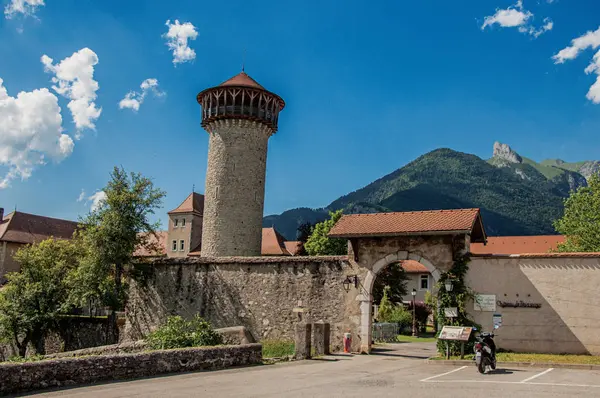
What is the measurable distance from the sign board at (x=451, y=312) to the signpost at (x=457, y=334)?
4.16 feet

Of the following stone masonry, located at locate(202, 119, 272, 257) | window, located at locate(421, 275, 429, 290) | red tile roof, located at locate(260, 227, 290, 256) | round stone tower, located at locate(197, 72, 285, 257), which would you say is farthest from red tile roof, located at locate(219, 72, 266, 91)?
window, located at locate(421, 275, 429, 290)

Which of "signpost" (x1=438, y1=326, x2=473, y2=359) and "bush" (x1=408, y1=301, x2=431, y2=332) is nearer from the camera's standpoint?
"signpost" (x1=438, y1=326, x2=473, y2=359)

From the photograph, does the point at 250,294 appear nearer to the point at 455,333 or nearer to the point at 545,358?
the point at 455,333

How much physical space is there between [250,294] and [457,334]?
35.0 feet

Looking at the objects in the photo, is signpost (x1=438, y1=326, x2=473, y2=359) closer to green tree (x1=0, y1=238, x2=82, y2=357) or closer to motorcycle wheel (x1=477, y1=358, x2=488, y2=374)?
motorcycle wheel (x1=477, y1=358, x2=488, y2=374)

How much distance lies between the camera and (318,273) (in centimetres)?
2291

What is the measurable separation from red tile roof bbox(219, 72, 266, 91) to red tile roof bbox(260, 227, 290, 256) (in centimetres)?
2743

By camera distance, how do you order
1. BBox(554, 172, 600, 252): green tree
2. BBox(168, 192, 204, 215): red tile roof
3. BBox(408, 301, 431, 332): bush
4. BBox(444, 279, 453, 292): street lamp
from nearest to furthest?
BBox(444, 279, 453, 292): street lamp
BBox(554, 172, 600, 252): green tree
BBox(408, 301, 431, 332): bush
BBox(168, 192, 204, 215): red tile roof

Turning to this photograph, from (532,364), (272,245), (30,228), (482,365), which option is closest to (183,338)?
(482,365)

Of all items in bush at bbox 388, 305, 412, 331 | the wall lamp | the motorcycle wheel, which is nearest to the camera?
the motorcycle wheel

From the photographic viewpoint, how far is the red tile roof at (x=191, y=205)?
6422cm

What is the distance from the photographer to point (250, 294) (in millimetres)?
24531

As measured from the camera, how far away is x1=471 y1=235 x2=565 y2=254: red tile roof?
70.4 metres

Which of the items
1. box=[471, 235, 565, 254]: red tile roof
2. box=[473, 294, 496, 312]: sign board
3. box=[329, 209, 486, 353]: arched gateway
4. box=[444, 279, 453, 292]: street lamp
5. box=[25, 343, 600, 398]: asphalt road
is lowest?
box=[25, 343, 600, 398]: asphalt road
